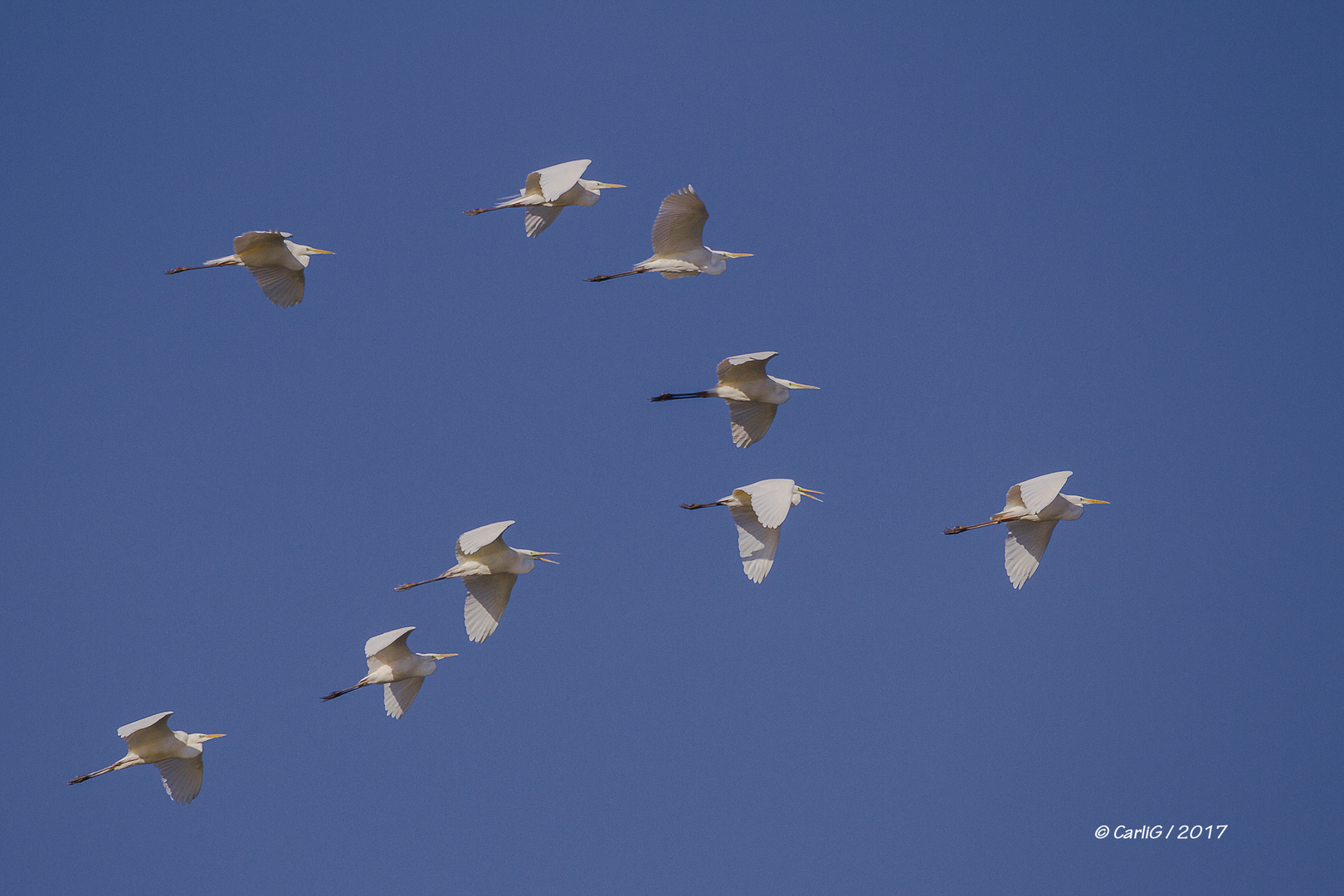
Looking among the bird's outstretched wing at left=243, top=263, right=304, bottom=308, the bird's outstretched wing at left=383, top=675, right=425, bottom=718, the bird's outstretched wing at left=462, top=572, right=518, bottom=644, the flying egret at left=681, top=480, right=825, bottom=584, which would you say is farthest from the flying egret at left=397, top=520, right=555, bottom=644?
the bird's outstretched wing at left=243, top=263, right=304, bottom=308

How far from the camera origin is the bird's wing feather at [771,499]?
74.4ft

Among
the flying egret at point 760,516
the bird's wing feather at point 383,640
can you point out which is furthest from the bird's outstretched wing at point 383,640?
the flying egret at point 760,516

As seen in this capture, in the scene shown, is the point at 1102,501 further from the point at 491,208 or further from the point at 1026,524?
the point at 491,208

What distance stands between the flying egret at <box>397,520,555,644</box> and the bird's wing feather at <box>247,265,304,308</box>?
401 centimetres

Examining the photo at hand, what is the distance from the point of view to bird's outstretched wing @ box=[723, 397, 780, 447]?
2438 cm

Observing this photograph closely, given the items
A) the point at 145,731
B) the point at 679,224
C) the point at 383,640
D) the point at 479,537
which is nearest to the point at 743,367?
the point at 679,224

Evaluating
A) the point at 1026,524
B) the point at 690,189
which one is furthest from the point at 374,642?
the point at 1026,524

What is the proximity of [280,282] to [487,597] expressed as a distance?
4.86 meters

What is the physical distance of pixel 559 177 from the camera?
23266 mm

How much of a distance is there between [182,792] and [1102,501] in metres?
12.5

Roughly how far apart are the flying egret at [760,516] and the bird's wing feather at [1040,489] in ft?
9.15

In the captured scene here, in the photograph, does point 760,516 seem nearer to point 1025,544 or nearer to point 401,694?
point 1025,544

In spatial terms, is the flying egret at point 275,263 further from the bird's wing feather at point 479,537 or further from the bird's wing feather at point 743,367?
the bird's wing feather at point 743,367

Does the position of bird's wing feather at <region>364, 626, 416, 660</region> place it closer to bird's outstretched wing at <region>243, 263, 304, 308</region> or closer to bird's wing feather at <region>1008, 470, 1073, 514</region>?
bird's outstretched wing at <region>243, 263, 304, 308</region>
